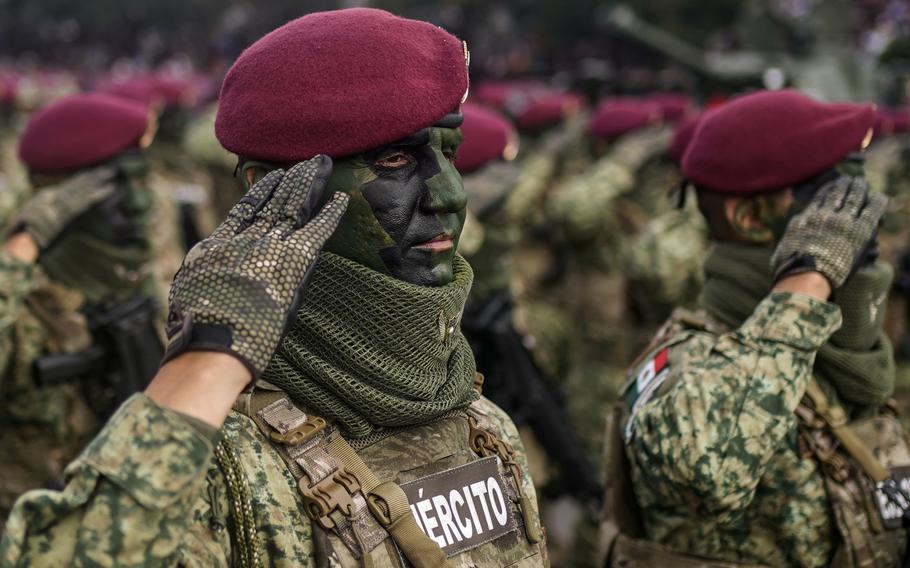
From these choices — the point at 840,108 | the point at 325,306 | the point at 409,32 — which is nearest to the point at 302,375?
the point at 325,306

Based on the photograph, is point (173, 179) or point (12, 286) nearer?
point (12, 286)

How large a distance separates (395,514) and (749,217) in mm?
1750

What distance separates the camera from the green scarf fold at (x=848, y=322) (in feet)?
9.70

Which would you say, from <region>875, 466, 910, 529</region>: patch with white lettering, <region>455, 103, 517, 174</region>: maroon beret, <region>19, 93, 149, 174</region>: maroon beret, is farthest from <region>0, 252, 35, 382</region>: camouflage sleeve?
<region>875, 466, 910, 529</region>: patch with white lettering

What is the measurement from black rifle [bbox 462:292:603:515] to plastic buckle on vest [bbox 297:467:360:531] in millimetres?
3596

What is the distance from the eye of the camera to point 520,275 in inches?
384

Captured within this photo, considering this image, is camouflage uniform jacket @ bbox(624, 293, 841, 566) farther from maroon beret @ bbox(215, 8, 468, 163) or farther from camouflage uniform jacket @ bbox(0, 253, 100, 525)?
camouflage uniform jacket @ bbox(0, 253, 100, 525)

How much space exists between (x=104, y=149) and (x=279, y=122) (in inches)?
130

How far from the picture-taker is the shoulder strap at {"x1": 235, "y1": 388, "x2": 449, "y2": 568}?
1.91 metres

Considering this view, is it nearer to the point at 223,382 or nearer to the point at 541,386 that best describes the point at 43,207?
the point at 541,386

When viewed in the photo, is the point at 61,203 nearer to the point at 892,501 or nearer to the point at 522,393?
the point at 522,393

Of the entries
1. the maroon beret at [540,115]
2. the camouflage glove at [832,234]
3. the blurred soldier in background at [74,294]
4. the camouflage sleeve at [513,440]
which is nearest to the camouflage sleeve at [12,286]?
the blurred soldier in background at [74,294]

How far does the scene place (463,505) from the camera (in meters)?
2.11

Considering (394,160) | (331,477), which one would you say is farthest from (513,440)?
(394,160)
